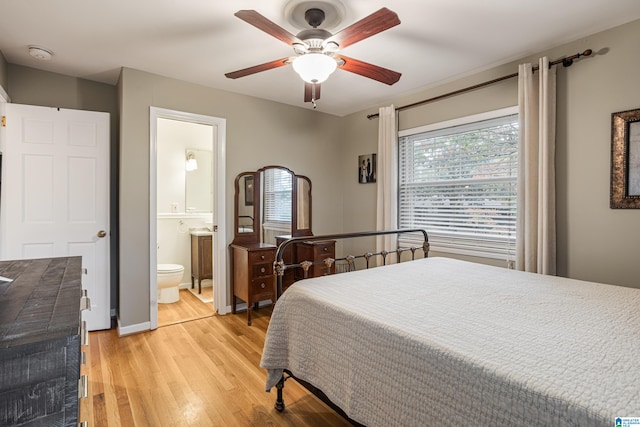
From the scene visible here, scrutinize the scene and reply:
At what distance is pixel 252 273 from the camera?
11.2 feet

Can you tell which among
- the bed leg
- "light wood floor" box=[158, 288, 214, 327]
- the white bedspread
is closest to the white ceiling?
the white bedspread

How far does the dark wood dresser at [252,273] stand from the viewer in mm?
3406

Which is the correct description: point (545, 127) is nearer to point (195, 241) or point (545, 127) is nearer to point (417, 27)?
point (417, 27)

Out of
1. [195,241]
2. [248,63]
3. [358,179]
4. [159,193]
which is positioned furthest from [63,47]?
[358,179]

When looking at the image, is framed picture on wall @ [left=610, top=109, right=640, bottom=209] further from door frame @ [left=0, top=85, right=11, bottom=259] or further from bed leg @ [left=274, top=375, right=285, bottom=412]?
door frame @ [left=0, top=85, right=11, bottom=259]

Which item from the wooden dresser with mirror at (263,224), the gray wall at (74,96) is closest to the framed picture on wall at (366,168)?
the wooden dresser with mirror at (263,224)

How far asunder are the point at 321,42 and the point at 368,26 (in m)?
0.40

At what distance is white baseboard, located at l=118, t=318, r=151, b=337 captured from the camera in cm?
307

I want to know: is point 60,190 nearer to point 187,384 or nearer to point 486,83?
point 187,384

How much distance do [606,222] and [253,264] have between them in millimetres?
3016

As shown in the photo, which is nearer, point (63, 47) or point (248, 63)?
point (63, 47)

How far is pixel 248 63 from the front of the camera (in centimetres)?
296

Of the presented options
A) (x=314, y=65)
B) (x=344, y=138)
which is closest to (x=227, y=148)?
(x=344, y=138)

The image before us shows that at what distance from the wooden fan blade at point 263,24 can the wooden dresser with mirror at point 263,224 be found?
82.6 inches
